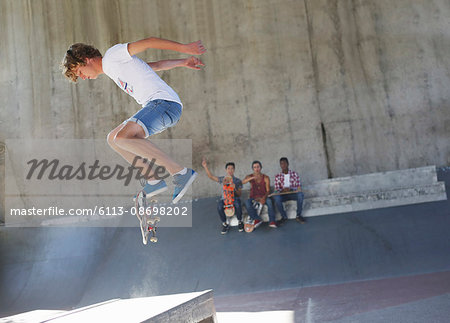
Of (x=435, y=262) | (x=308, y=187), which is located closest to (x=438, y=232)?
A: (x=435, y=262)

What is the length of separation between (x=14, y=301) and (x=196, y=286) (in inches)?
155

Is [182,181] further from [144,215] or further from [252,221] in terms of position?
[252,221]

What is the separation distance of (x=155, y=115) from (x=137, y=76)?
0.35 m

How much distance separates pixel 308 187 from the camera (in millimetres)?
9734

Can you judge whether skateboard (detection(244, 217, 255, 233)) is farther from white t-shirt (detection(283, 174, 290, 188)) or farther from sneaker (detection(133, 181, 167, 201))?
sneaker (detection(133, 181, 167, 201))

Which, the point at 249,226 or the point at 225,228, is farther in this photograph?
the point at 225,228

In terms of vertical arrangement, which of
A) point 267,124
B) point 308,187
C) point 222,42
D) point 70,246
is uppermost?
point 222,42

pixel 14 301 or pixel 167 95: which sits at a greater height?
pixel 167 95

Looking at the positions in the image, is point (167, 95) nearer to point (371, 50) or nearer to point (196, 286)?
point (196, 286)

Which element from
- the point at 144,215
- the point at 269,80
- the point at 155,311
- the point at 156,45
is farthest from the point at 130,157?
the point at 269,80

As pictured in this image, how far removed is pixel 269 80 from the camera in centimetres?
1225

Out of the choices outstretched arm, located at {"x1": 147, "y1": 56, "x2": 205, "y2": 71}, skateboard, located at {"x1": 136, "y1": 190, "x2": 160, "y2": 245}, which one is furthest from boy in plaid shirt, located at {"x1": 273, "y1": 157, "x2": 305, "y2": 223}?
outstretched arm, located at {"x1": 147, "y1": 56, "x2": 205, "y2": 71}

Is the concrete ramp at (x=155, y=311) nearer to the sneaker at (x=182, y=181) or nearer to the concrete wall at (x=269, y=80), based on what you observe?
the sneaker at (x=182, y=181)

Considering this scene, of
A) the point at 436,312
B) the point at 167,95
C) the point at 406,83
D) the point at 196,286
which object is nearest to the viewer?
the point at 167,95
